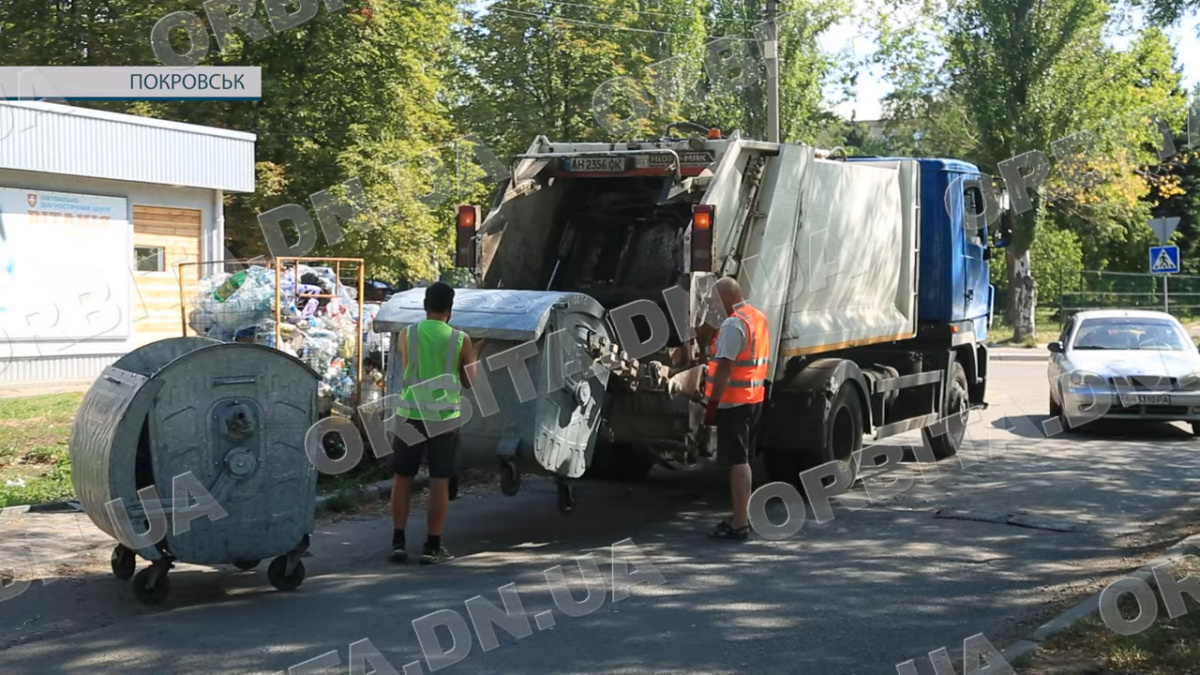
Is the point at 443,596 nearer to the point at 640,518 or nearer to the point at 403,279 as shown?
the point at 640,518

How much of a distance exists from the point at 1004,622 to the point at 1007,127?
26567 millimetres

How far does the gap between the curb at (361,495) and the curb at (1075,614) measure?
4967 mm

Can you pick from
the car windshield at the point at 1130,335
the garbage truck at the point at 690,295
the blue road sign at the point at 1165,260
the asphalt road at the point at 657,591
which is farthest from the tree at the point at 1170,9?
the blue road sign at the point at 1165,260

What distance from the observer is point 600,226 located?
358 inches

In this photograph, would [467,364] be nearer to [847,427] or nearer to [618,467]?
[618,467]

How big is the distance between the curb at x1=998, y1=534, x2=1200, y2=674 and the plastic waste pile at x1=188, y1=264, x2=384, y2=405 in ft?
19.1

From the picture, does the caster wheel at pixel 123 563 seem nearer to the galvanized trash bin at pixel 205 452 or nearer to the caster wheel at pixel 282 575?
the galvanized trash bin at pixel 205 452

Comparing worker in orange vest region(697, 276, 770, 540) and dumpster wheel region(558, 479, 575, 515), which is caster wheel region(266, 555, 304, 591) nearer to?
dumpster wheel region(558, 479, 575, 515)

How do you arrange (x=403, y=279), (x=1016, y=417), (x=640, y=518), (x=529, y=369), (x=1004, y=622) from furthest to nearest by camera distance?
1. (x=403, y=279)
2. (x=1016, y=417)
3. (x=640, y=518)
4. (x=529, y=369)
5. (x=1004, y=622)

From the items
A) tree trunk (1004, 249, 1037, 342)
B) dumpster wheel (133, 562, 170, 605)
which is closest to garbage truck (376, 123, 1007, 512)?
dumpster wheel (133, 562, 170, 605)

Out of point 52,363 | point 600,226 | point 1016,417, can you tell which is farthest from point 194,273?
point 1016,417

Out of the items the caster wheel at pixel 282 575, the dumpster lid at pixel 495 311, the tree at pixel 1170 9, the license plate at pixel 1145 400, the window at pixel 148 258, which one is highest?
the tree at pixel 1170 9

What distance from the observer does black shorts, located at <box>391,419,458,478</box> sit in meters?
6.83

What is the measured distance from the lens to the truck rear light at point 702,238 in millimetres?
7391
